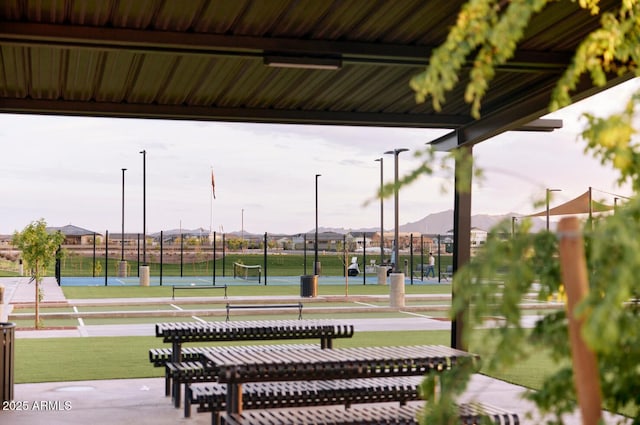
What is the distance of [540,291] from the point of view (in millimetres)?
2785

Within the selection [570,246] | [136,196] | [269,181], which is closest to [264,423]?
[570,246]

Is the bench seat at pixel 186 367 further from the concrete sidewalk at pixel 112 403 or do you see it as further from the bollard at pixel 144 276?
the bollard at pixel 144 276

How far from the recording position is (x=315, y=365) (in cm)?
737

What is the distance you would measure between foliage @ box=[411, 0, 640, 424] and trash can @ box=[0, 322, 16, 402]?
795cm

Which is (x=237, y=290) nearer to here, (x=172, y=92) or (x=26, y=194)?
(x=172, y=92)

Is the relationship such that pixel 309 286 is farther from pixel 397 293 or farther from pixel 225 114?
pixel 225 114

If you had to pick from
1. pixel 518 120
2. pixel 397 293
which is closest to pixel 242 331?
pixel 518 120

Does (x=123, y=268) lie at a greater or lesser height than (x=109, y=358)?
greater

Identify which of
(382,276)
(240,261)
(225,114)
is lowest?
(240,261)

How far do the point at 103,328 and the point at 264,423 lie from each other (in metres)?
14.5

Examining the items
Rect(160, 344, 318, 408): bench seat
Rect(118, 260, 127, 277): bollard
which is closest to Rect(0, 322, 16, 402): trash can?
Rect(160, 344, 318, 408): bench seat

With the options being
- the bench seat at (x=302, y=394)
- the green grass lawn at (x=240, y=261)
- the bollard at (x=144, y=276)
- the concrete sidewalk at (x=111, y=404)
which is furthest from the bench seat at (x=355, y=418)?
the green grass lawn at (x=240, y=261)

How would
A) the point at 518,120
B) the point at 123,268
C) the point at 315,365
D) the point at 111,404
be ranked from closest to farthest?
the point at 315,365 < the point at 111,404 < the point at 518,120 < the point at 123,268

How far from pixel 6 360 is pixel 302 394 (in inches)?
145
